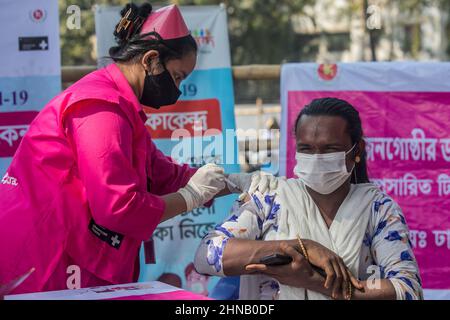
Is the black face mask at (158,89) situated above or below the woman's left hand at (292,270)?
above

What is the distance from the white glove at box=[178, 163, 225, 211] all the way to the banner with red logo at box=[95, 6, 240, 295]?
1.48 meters

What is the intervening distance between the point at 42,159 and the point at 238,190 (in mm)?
764

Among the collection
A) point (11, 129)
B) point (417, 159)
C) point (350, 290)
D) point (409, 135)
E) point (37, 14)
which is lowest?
point (350, 290)

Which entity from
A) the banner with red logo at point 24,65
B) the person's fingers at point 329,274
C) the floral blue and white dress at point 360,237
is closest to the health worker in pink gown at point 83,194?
the floral blue and white dress at point 360,237

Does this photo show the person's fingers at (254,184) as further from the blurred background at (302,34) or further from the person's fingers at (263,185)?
the blurred background at (302,34)

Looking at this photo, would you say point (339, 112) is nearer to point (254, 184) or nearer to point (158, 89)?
point (254, 184)

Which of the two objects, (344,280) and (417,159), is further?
(417,159)

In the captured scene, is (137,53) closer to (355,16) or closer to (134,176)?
(134,176)

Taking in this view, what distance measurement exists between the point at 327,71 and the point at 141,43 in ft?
6.36

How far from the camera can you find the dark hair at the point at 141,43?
2277 millimetres

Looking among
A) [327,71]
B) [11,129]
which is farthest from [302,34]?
[11,129]

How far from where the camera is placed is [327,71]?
13.1 ft

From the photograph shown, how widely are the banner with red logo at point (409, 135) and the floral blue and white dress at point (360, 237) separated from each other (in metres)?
1.60

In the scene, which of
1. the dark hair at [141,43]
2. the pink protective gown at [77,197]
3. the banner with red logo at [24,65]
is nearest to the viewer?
the pink protective gown at [77,197]
